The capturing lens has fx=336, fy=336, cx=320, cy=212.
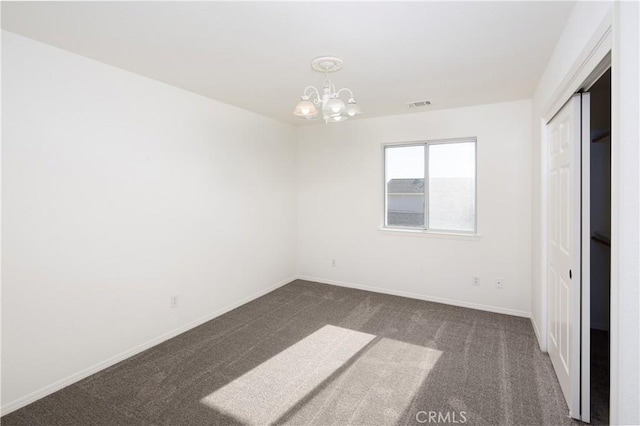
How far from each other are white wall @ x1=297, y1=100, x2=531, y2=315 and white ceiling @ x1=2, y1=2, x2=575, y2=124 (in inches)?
32.9

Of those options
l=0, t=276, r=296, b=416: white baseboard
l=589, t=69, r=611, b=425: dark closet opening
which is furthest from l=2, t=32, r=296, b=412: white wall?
l=589, t=69, r=611, b=425: dark closet opening

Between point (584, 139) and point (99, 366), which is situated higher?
point (584, 139)

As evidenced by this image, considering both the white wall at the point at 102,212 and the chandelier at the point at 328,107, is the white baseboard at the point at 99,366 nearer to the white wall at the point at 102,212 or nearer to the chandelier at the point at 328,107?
the white wall at the point at 102,212

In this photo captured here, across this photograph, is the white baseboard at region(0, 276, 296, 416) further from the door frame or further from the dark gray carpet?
the door frame

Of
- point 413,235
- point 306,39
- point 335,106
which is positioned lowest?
point 413,235

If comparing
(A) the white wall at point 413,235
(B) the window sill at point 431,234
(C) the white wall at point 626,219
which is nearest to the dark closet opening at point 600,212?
(A) the white wall at point 413,235

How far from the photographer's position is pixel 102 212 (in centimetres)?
282

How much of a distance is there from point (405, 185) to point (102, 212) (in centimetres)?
360

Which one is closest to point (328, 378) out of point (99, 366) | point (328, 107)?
point (99, 366)

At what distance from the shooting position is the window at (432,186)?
14.2 ft

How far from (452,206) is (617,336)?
328 cm

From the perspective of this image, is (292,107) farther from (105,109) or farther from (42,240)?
(42,240)

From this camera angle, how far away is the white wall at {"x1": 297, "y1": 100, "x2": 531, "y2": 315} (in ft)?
13.0

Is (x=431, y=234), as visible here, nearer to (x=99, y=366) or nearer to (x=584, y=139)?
(x=584, y=139)
